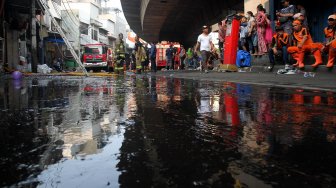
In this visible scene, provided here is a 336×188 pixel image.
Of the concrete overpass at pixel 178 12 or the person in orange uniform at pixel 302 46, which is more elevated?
the concrete overpass at pixel 178 12

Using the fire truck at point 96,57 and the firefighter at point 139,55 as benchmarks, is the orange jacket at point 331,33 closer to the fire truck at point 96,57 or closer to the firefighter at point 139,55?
the firefighter at point 139,55

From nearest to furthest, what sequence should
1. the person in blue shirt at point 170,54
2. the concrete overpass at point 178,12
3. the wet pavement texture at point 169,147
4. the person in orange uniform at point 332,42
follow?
the wet pavement texture at point 169,147
the person in orange uniform at point 332,42
the concrete overpass at point 178,12
the person in blue shirt at point 170,54

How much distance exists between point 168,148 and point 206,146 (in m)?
0.25

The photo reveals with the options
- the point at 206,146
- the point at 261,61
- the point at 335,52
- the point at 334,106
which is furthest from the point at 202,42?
the point at 206,146

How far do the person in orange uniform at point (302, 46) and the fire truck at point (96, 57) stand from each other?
2743 cm

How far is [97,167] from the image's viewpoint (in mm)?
1984

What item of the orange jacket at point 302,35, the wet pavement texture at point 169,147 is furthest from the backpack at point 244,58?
the wet pavement texture at point 169,147

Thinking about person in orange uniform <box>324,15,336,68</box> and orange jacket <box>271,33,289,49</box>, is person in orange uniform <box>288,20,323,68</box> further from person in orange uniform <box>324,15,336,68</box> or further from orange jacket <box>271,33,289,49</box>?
orange jacket <box>271,33,289,49</box>

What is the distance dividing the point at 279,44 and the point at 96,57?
2692 centimetres

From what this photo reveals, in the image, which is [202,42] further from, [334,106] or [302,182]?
[302,182]

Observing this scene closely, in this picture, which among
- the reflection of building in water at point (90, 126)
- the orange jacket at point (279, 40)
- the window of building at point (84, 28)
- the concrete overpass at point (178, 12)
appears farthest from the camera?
the window of building at point (84, 28)

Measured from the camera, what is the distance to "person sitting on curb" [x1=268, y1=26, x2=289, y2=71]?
11.2 m

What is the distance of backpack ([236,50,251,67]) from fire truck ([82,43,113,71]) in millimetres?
23362

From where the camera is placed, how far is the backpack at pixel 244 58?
14414mm
